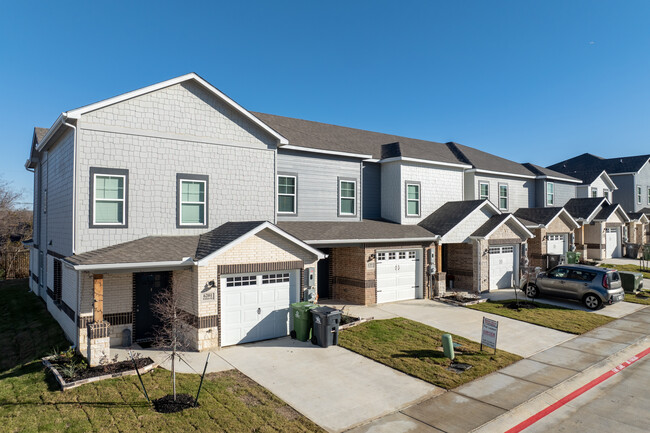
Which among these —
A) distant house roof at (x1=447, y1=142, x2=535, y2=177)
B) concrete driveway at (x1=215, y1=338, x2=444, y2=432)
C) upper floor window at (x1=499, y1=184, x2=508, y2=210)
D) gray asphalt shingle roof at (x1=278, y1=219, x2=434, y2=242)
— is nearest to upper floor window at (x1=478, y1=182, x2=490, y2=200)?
distant house roof at (x1=447, y1=142, x2=535, y2=177)

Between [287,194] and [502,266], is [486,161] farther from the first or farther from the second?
[287,194]

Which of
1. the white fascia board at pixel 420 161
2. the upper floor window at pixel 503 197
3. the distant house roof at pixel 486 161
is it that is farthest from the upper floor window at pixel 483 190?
the white fascia board at pixel 420 161

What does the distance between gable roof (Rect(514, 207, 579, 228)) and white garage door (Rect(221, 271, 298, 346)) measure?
18.2m

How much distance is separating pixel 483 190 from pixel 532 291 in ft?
30.3

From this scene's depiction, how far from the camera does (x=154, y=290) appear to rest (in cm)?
1370

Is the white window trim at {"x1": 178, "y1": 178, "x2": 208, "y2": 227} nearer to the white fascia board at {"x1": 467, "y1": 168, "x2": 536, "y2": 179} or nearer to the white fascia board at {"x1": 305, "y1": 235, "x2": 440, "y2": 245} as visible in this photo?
the white fascia board at {"x1": 305, "y1": 235, "x2": 440, "y2": 245}

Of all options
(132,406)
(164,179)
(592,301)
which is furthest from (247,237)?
(592,301)

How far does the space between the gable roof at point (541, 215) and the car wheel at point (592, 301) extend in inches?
311

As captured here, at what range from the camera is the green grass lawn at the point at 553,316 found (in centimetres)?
1537

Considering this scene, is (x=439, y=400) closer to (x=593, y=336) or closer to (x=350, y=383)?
(x=350, y=383)

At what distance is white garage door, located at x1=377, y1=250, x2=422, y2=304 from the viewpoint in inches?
758

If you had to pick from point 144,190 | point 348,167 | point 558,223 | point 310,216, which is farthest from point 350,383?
point 558,223

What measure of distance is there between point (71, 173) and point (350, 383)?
10.6 meters

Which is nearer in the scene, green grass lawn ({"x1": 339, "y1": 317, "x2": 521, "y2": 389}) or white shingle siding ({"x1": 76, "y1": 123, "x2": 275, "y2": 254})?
green grass lawn ({"x1": 339, "y1": 317, "x2": 521, "y2": 389})
